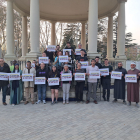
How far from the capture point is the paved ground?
13.7ft

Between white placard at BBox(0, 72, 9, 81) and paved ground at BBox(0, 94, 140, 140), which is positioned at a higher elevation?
white placard at BBox(0, 72, 9, 81)

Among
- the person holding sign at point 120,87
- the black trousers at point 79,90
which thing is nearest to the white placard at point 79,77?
the black trousers at point 79,90

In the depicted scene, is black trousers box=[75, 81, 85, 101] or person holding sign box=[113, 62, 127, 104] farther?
person holding sign box=[113, 62, 127, 104]

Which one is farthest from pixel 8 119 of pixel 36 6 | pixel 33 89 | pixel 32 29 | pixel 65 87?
pixel 36 6

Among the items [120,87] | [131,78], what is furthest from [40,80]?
[131,78]

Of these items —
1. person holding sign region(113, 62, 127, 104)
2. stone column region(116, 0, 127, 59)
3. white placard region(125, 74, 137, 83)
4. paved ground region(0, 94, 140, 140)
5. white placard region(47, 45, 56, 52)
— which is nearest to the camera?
paved ground region(0, 94, 140, 140)

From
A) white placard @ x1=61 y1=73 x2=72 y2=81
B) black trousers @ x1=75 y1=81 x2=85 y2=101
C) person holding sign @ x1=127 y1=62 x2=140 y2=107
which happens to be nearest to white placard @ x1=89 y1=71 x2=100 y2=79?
black trousers @ x1=75 y1=81 x2=85 y2=101

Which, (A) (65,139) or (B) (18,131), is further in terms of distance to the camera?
(B) (18,131)

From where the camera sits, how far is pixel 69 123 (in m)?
5.08

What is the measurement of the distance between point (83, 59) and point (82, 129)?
15.4 ft

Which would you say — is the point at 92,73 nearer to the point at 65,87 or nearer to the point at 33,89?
the point at 65,87

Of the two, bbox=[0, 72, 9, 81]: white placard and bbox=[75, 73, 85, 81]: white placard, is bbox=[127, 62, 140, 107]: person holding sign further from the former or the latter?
bbox=[0, 72, 9, 81]: white placard

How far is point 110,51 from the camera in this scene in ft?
58.4

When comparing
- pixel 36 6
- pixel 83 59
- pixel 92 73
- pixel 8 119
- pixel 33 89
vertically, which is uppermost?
pixel 36 6
